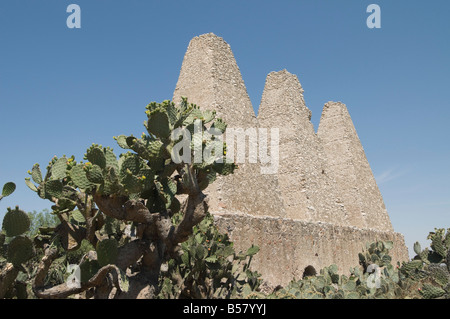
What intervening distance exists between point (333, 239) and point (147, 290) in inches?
387

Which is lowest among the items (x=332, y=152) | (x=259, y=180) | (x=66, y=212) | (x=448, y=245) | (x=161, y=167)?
(x=448, y=245)

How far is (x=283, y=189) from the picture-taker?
16500 millimetres

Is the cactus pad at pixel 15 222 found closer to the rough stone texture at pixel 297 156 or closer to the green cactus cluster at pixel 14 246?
the green cactus cluster at pixel 14 246

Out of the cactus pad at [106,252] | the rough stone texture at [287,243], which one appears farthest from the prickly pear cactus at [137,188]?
the rough stone texture at [287,243]

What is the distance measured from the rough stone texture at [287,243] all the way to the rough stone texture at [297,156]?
1.67 meters

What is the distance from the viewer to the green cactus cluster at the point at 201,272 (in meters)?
6.43

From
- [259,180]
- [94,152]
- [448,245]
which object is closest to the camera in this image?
[94,152]

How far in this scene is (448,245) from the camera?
756 centimetres

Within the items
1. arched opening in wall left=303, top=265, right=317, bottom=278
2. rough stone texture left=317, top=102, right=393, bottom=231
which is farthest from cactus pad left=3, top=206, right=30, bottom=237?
rough stone texture left=317, top=102, right=393, bottom=231

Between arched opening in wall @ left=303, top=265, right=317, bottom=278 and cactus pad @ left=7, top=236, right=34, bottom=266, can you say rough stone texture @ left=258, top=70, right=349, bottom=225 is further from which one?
cactus pad @ left=7, top=236, right=34, bottom=266

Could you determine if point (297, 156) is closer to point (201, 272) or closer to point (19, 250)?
point (201, 272)

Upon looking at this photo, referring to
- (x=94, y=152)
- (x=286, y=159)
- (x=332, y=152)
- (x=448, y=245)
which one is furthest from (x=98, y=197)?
(x=332, y=152)

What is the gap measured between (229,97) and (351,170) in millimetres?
10982
